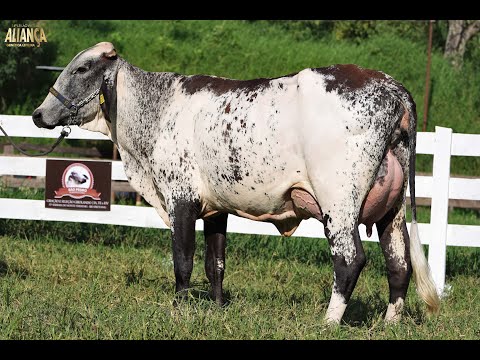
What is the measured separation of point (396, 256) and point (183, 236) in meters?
1.65

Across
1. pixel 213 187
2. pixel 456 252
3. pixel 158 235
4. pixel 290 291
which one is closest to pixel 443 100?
pixel 456 252

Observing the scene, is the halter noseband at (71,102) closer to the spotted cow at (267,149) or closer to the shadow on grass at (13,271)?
the spotted cow at (267,149)

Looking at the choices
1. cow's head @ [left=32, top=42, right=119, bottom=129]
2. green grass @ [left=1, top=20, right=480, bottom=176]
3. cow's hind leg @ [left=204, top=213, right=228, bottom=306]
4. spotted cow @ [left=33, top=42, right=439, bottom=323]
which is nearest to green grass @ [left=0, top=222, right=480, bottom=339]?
cow's hind leg @ [left=204, top=213, right=228, bottom=306]

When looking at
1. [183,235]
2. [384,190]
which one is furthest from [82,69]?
[384,190]

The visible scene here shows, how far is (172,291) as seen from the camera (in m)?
7.84

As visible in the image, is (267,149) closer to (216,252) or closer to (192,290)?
(216,252)

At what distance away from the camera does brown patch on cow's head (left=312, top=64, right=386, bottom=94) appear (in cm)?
619

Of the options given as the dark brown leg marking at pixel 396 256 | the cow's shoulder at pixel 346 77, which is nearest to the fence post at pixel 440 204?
the dark brown leg marking at pixel 396 256

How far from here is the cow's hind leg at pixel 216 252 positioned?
7.36m

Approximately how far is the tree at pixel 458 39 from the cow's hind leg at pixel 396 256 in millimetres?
12633

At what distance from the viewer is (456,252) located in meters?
10.4

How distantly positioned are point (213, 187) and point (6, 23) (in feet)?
36.7

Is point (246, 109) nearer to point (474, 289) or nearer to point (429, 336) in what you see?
point (429, 336)

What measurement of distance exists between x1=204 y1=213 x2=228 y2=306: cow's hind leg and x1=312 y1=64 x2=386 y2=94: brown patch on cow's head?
168 centimetres
